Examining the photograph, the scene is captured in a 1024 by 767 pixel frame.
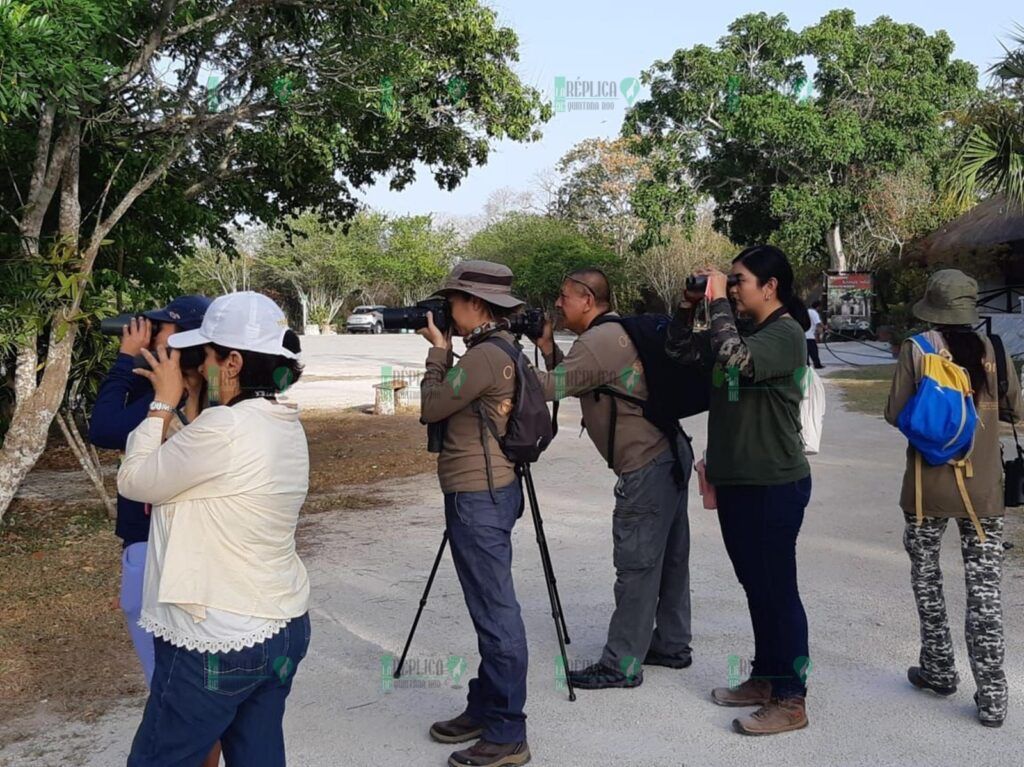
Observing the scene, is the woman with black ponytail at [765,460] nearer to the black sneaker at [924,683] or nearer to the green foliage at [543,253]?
the black sneaker at [924,683]

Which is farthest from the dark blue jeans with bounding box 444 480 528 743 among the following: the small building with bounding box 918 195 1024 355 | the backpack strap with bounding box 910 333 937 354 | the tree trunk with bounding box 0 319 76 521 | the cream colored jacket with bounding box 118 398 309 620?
the small building with bounding box 918 195 1024 355

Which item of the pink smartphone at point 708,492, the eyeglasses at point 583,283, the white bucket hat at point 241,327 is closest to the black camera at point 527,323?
the eyeglasses at point 583,283

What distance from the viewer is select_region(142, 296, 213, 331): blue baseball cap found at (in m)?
3.25

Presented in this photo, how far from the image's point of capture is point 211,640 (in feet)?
8.12

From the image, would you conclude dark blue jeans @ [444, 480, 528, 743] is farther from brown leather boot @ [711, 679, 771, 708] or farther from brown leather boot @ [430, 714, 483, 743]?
brown leather boot @ [711, 679, 771, 708]

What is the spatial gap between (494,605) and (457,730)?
0.58 metres

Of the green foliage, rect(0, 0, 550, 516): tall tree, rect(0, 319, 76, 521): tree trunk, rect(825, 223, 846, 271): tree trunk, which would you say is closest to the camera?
rect(0, 0, 550, 516): tall tree

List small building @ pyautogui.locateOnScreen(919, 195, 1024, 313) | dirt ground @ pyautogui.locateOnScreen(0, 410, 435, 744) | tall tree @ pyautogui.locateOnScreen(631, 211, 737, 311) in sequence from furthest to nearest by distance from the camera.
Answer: tall tree @ pyautogui.locateOnScreen(631, 211, 737, 311)
small building @ pyautogui.locateOnScreen(919, 195, 1024, 313)
dirt ground @ pyautogui.locateOnScreen(0, 410, 435, 744)

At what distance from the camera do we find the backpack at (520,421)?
12.2 feet

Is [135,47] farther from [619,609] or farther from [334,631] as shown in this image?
[619,609]

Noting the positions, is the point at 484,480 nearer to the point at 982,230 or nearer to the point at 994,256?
the point at 982,230

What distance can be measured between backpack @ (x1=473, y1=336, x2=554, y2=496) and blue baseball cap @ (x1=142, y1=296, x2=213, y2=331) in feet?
3.37

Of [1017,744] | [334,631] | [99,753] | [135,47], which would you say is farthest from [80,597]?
[1017,744]

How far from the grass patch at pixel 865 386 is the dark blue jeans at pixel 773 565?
8.39 metres
